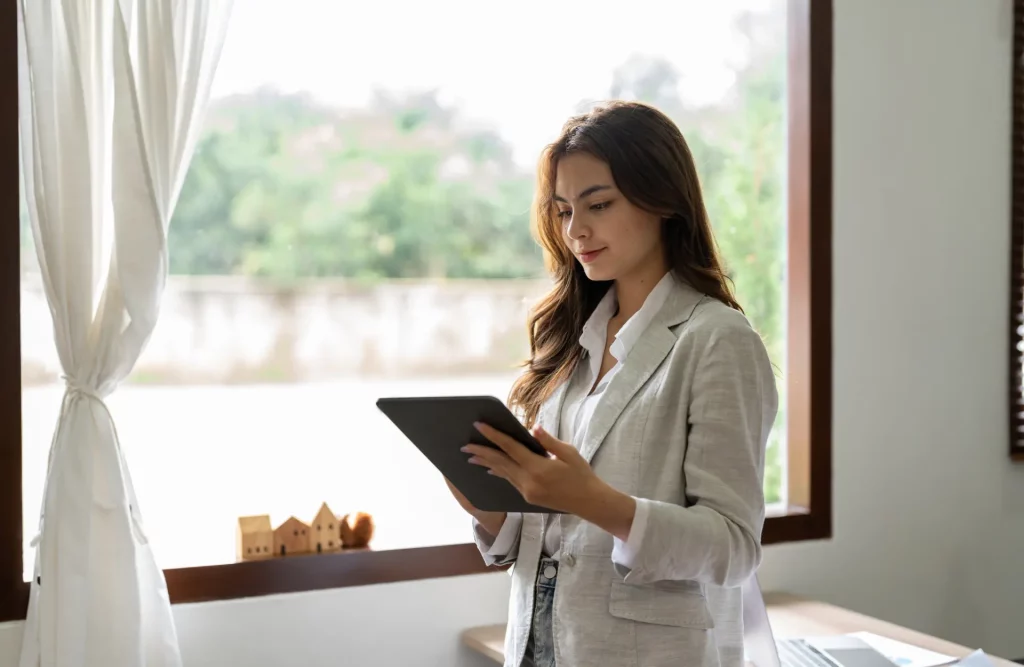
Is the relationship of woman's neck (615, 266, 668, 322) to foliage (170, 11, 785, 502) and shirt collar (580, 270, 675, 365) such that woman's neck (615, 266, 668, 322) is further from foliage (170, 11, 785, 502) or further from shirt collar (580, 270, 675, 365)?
foliage (170, 11, 785, 502)

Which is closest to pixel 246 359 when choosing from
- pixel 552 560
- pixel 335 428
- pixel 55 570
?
pixel 335 428

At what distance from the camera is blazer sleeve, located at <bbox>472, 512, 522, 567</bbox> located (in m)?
1.74

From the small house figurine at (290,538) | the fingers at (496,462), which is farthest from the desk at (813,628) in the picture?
the fingers at (496,462)

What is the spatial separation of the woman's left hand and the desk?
0.89m

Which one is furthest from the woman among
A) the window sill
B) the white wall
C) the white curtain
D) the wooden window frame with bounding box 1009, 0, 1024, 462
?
the wooden window frame with bounding box 1009, 0, 1024, 462

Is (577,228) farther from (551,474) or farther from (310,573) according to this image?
(310,573)

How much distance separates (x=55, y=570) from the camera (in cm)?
194

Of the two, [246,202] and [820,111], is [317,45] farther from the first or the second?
[820,111]

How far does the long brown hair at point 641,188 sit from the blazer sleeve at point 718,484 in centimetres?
16

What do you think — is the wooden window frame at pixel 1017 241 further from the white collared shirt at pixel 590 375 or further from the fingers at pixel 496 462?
the fingers at pixel 496 462

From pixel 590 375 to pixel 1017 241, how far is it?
1.89 meters

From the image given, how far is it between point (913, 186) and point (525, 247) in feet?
3.73

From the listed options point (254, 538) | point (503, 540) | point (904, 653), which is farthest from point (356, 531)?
point (904, 653)

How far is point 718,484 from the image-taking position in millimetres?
1442
